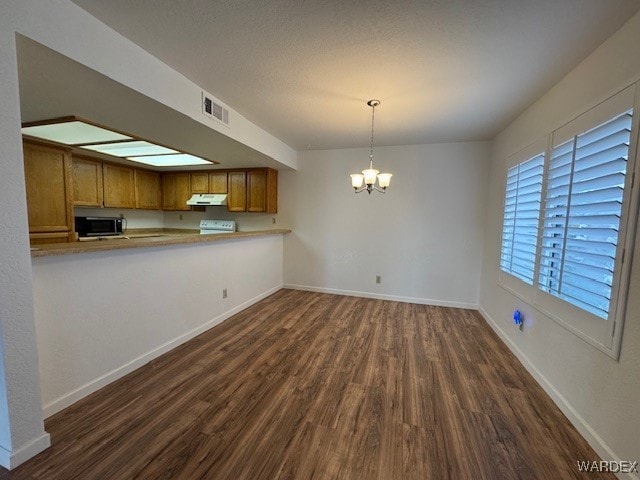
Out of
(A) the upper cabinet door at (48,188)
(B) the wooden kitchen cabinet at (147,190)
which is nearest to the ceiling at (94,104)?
(A) the upper cabinet door at (48,188)

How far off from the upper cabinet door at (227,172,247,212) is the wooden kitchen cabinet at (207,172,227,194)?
0.10 meters

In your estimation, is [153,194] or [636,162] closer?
[636,162]

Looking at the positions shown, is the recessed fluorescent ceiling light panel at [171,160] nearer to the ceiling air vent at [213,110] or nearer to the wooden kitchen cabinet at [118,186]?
the wooden kitchen cabinet at [118,186]

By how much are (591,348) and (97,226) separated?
5887mm

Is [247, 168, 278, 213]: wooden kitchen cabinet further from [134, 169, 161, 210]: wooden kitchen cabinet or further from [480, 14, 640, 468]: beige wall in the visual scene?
[480, 14, 640, 468]: beige wall

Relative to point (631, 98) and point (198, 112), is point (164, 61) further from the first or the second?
point (631, 98)

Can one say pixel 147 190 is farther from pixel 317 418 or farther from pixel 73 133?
pixel 317 418

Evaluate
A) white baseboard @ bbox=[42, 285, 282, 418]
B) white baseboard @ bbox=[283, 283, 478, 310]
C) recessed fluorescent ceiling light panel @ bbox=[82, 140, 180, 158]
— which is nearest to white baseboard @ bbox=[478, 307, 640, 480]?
white baseboard @ bbox=[283, 283, 478, 310]

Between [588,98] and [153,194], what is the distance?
611 centimetres

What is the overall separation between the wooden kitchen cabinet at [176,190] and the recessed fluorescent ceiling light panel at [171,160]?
51 cm

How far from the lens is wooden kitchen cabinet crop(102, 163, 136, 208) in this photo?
4.24 m

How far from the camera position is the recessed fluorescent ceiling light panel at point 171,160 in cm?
399

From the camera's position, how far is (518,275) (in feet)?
8.73

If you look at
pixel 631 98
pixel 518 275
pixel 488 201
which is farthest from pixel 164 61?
pixel 488 201
